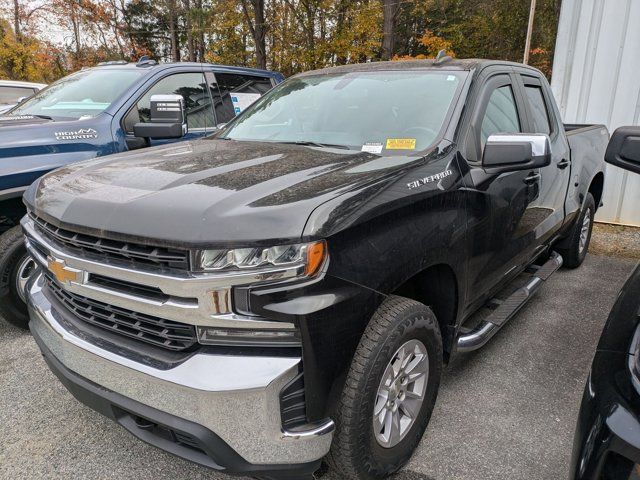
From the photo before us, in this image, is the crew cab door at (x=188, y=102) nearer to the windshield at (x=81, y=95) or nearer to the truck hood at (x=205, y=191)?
the windshield at (x=81, y=95)

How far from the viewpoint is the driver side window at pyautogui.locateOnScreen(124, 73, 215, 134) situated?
458 cm

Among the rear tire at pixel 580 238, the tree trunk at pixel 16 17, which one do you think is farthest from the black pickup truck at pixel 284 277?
the tree trunk at pixel 16 17

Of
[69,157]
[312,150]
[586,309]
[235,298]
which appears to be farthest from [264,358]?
[586,309]

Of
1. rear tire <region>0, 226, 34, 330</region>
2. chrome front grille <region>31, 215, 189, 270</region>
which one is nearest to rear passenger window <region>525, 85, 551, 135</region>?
chrome front grille <region>31, 215, 189, 270</region>

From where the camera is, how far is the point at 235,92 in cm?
549

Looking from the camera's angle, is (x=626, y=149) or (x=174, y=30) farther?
(x=174, y=30)

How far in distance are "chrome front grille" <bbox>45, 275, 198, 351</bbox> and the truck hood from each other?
31 cm

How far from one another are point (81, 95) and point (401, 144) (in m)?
3.34

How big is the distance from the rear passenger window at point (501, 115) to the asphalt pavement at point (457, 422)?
4.87 ft

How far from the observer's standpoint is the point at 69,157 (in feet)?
11.8

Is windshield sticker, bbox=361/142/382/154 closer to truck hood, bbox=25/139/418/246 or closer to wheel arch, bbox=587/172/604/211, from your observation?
truck hood, bbox=25/139/418/246

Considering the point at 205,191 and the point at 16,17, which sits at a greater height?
the point at 16,17

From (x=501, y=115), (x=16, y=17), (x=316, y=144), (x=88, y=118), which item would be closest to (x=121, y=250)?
(x=316, y=144)

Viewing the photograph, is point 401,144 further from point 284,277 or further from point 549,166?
point 549,166
